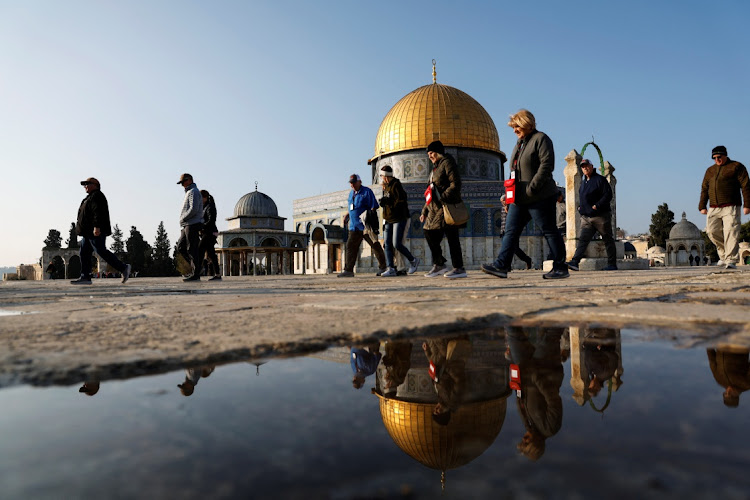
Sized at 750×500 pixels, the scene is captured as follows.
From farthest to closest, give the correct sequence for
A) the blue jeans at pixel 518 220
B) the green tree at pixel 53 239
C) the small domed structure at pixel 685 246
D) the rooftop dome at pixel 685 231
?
the green tree at pixel 53 239
the rooftop dome at pixel 685 231
the small domed structure at pixel 685 246
the blue jeans at pixel 518 220

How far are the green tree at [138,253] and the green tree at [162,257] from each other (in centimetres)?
76

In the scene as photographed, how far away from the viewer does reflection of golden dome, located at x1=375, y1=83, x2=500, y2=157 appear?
30.2 m

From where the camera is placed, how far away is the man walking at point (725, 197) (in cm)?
692

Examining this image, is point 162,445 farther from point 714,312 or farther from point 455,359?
point 714,312

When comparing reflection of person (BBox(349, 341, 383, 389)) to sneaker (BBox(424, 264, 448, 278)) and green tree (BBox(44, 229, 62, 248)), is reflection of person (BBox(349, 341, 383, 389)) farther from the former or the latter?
green tree (BBox(44, 229, 62, 248))

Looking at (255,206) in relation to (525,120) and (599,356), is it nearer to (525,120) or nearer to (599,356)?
(525,120)

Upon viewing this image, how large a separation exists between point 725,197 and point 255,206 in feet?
116

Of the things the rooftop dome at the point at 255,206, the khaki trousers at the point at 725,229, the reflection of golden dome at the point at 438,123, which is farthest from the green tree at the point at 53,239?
the khaki trousers at the point at 725,229

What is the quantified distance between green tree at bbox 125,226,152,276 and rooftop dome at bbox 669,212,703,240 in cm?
4751

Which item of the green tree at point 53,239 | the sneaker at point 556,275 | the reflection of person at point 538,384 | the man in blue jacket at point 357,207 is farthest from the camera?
the green tree at point 53,239

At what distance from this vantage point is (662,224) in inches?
1906

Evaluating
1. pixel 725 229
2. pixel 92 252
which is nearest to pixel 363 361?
pixel 92 252

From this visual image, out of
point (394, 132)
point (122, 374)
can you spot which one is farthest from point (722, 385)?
point (394, 132)

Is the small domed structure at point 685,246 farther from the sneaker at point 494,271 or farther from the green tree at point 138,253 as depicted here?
the green tree at point 138,253
